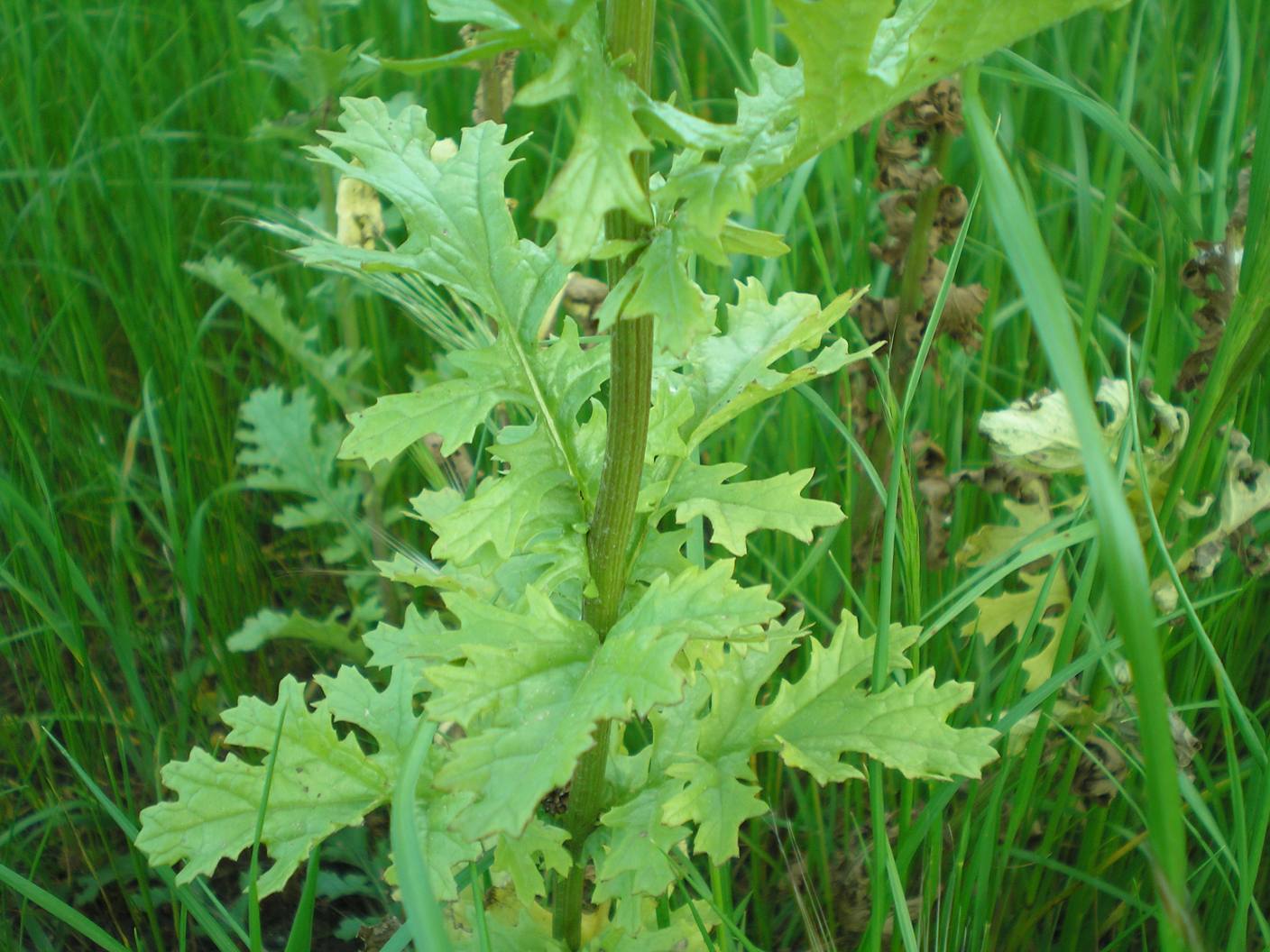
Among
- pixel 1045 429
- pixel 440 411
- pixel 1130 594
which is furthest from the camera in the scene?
pixel 1045 429

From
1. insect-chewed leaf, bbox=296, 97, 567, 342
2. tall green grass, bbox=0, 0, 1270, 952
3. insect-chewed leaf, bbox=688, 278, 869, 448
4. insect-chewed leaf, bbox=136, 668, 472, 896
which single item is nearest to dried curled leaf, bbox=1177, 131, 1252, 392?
tall green grass, bbox=0, 0, 1270, 952

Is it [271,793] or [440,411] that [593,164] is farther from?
[271,793]

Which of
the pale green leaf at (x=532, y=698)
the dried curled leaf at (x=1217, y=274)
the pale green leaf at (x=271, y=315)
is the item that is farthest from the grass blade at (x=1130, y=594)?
the pale green leaf at (x=271, y=315)

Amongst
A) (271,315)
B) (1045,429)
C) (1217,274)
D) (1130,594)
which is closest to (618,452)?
(1130,594)

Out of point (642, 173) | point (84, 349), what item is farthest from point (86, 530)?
point (642, 173)

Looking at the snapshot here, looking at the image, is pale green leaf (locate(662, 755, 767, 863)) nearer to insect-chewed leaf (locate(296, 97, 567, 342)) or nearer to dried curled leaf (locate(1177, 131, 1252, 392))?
insect-chewed leaf (locate(296, 97, 567, 342))
